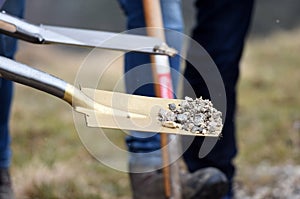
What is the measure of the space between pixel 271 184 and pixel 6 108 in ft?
3.35

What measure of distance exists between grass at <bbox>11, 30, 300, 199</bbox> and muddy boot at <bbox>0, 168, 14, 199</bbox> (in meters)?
0.28

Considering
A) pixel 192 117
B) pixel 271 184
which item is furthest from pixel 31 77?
pixel 271 184

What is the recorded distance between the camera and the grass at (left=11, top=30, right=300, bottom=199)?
2.50 m

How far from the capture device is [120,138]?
120 inches

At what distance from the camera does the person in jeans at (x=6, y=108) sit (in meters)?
2.07

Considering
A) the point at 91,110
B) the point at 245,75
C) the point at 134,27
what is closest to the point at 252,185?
the point at 134,27

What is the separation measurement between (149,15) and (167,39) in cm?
10

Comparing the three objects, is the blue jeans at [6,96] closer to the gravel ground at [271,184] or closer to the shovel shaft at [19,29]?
the shovel shaft at [19,29]

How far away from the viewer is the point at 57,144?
3164 mm

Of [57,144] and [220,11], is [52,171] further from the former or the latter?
[220,11]

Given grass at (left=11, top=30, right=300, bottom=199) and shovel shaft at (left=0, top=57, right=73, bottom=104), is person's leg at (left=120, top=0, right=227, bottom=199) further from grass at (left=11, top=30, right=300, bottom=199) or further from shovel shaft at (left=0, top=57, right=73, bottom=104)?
shovel shaft at (left=0, top=57, right=73, bottom=104)

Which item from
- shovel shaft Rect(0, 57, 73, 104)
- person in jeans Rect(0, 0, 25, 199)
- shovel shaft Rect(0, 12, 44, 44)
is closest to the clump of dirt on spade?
shovel shaft Rect(0, 57, 73, 104)

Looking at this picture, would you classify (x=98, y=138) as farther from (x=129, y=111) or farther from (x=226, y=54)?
(x=129, y=111)

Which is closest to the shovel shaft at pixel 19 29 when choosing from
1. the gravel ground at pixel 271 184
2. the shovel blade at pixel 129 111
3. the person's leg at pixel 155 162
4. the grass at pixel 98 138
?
the grass at pixel 98 138
